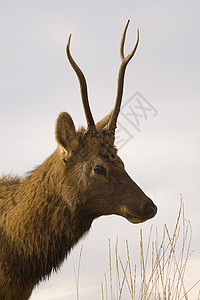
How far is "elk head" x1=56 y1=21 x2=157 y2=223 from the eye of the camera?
4.82 meters

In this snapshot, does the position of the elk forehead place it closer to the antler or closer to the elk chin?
the antler

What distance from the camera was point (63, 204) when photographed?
499 centimetres

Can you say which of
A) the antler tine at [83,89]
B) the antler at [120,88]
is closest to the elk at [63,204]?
the antler tine at [83,89]

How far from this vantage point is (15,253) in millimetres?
5102

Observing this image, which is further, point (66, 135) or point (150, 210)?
point (66, 135)

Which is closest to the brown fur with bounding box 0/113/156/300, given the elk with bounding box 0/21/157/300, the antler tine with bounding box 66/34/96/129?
the elk with bounding box 0/21/157/300

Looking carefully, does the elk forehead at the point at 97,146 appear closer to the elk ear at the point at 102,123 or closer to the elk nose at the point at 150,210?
the elk ear at the point at 102,123

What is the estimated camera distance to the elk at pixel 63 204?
4898 mm

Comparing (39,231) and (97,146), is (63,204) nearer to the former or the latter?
(39,231)

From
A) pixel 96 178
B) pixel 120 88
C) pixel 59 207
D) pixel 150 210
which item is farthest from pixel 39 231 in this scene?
pixel 120 88

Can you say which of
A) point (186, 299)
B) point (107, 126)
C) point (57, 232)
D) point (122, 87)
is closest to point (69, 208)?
point (57, 232)

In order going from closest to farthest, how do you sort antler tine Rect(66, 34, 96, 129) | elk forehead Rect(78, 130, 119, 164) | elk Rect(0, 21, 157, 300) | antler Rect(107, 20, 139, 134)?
elk Rect(0, 21, 157, 300) → elk forehead Rect(78, 130, 119, 164) → antler tine Rect(66, 34, 96, 129) → antler Rect(107, 20, 139, 134)

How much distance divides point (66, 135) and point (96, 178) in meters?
0.49

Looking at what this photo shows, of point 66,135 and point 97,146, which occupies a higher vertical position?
point 66,135
